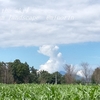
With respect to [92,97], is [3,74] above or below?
above

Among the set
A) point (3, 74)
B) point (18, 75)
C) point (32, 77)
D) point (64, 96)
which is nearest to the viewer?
point (64, 96)

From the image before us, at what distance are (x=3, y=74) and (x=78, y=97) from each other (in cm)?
4999

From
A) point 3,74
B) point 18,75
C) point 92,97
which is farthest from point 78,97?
point 18,75

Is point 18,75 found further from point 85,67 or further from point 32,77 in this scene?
point 85,67

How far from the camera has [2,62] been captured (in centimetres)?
6025

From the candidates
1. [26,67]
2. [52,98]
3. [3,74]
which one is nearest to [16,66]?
[26,67]

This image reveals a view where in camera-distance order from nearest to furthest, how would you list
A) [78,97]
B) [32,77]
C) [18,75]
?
1. [78,97]
2. [18,75]
3. [32,77]

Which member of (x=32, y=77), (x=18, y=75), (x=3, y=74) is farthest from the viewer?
(x=32, y=77)

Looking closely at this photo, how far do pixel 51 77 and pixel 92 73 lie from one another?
373 inches

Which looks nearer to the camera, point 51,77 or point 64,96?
point 64,96

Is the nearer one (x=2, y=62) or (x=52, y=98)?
(x=52, y=98)

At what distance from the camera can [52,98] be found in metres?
5.29

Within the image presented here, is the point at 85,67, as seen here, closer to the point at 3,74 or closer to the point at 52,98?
the point at 3,74

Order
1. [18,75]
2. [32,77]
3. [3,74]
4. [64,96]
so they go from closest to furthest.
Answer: [64,96] → [3,74] → [18,75] → [32,77]
